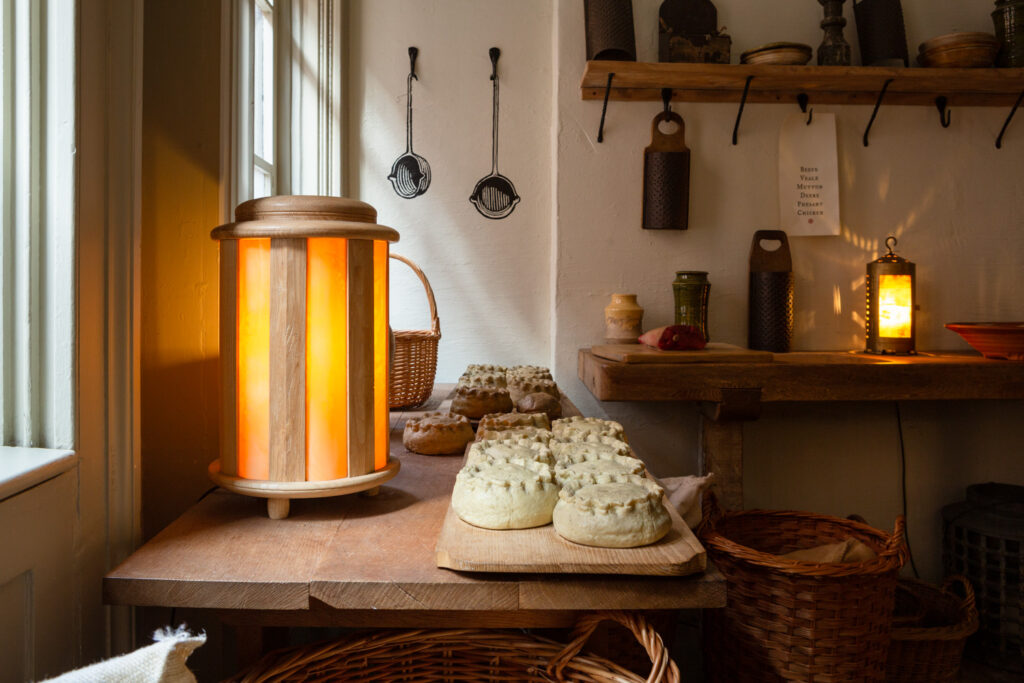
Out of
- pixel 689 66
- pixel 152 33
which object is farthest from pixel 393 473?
pixel 689 66

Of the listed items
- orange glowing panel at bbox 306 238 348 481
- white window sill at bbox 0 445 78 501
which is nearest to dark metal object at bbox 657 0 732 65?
orange glowing panel at bbox 306 238 348 481

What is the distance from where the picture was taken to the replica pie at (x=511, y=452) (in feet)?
3.64

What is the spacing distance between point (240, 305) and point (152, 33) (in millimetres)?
573

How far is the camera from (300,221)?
3.09 ft

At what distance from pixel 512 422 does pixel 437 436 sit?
0.54 ft

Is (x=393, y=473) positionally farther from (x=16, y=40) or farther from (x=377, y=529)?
(x=16, y=40)

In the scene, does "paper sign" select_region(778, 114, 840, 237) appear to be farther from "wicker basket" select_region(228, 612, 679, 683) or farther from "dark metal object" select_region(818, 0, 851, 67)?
"wicker basket" select_region(228, 612, 679, 683)

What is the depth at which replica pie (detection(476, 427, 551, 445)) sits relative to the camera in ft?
4.31

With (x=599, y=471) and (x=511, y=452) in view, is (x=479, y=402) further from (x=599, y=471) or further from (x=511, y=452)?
(x=599, y=471)

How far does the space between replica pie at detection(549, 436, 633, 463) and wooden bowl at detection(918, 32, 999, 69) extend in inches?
86.2

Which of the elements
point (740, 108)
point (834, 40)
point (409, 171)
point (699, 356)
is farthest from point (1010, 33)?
point (409, 171)

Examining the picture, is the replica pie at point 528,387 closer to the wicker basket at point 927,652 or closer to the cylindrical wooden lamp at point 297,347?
the cylindrical wooden lamp at point 297,347

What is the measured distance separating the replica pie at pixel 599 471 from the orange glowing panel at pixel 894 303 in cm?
182

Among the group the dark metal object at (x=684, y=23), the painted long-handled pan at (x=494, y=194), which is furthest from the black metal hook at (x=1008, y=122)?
the painted long-handled pan at (x=494, y=194)
